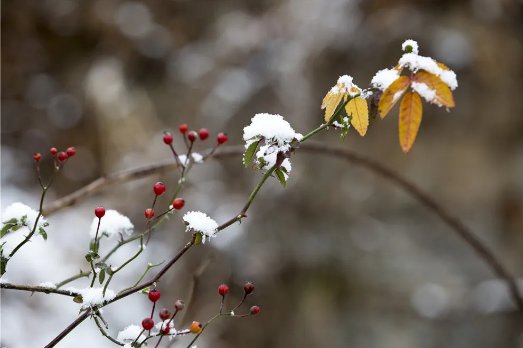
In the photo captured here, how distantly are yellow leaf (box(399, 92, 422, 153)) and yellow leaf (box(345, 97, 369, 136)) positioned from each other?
0.05 meters

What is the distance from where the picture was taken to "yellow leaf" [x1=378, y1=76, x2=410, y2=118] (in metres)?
0.69

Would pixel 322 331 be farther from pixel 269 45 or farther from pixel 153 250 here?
pixel 269 45

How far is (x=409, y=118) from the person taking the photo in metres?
0.72

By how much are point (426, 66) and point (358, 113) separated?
112 mm

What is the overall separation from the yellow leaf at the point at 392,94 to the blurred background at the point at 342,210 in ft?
6.98

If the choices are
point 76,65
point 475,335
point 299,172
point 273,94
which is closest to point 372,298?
point 475,335

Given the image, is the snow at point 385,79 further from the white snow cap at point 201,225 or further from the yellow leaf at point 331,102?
the white snow cap at point 201,225

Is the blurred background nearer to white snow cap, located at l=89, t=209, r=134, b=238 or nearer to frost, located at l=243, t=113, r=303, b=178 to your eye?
white snow cap, located at l=89, t=209, r=134, b=238

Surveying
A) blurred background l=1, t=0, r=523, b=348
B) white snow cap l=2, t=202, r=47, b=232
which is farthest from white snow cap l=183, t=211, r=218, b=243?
blurred background l=1, t=0, r=523, b=348

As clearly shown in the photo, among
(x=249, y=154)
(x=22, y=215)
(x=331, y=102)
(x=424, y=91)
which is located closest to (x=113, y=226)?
(x=22, y=215)

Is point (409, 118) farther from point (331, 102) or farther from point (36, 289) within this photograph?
point (36, 289)

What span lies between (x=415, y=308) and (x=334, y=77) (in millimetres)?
1579

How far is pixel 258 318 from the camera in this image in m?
3.15

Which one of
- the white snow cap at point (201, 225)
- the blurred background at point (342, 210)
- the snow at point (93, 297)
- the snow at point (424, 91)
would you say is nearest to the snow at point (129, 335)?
the snow at point (93, 297)
